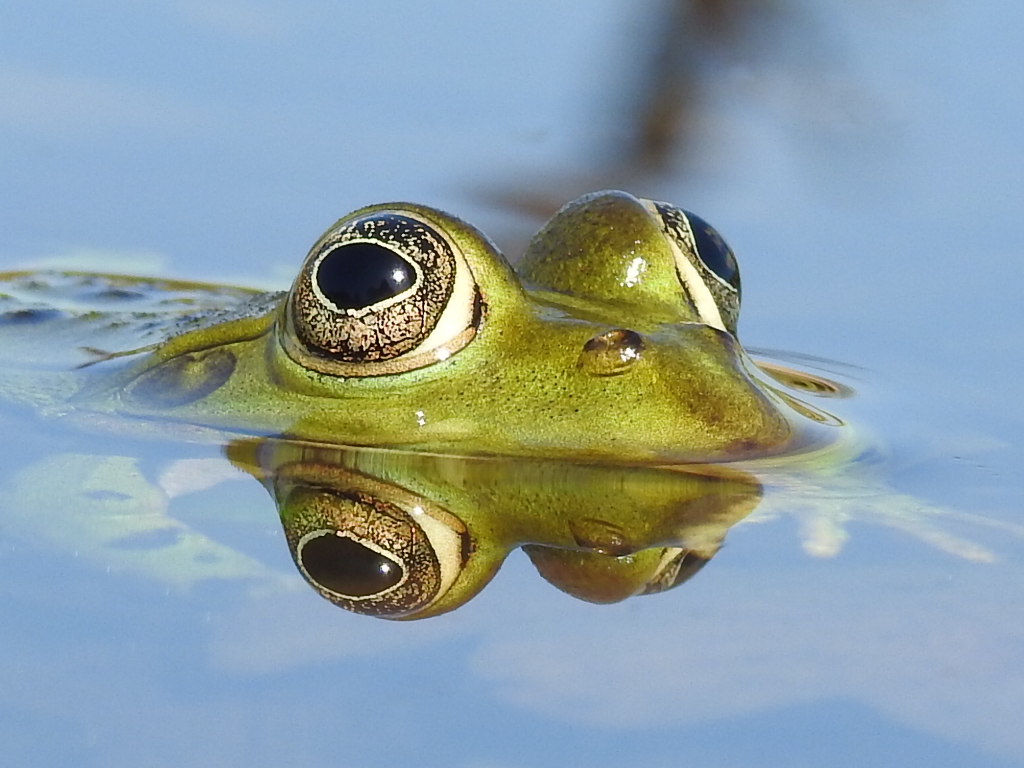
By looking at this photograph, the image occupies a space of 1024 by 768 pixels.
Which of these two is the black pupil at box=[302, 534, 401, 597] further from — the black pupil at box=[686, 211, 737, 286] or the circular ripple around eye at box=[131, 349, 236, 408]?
the black pupil at box=[686, 211, 737, 286]

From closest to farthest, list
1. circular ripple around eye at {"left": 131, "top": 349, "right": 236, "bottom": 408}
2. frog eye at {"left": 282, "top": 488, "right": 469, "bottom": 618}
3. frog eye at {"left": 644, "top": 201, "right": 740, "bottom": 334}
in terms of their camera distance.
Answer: frog eye at {"left": 282, "top": 488, "right": 469, "bottom": 618}, circular ripple around eye at {"left": 131, "top": 349, "right": 236, "bottom": 408}, frog eye at {"left": 644, "top": 201, "right": 740, "bottom": 334}

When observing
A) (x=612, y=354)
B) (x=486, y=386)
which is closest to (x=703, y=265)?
(x=612, y=354)

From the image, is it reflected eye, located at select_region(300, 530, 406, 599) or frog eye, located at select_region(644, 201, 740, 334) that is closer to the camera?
reflected eye, located at select_region(300, 530, 406, 599)

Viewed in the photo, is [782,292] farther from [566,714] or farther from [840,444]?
[566,714]

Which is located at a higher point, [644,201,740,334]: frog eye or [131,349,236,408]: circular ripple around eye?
[644,201,740,334]: frog eye

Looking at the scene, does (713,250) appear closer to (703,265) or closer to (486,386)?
(703,265)

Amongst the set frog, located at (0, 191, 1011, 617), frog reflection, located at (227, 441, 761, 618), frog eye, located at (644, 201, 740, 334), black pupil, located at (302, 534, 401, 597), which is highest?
frog eye, located at (644, 201, 740, 334)

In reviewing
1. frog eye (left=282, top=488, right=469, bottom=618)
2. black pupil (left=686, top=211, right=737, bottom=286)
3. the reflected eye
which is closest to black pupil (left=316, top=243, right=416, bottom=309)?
frog eye (left=282, top=488, right=469, bottom=618)
